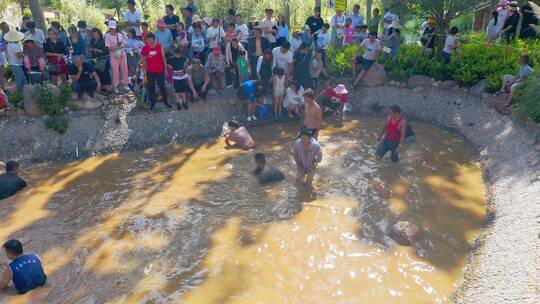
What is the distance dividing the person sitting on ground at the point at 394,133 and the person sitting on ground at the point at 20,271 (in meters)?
7.02

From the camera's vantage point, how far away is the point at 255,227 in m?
7.51

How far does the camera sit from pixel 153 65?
10.9m

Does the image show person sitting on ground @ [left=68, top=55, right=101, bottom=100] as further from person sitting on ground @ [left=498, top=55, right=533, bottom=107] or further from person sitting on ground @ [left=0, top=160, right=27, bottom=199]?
person sitting on ground @ [left=498, top=55, right=533, bottom=107]

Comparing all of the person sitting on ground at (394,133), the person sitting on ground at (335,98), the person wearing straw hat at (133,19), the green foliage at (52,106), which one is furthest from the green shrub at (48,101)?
the person sitting on ground at (394,133)

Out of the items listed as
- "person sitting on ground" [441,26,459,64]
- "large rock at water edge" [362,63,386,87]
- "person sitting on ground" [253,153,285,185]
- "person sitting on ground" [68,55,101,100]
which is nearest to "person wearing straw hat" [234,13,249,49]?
"large rock at water edge" [362,63,386,87]

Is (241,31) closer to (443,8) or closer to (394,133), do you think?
(394,133)

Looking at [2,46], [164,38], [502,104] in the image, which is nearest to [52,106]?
[2,46]

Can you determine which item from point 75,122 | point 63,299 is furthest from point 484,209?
point 75,122

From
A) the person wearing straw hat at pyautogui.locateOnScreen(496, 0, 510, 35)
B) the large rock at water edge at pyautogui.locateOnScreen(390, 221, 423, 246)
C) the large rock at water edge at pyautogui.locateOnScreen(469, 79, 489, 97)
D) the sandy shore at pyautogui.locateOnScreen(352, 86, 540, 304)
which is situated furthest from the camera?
the person wearing straw hat at pyautogui.locateOnScreen(496, 0, 510, 35)

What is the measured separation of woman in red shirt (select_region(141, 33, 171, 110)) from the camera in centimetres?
1064

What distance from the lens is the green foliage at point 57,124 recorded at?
1047 centimetres

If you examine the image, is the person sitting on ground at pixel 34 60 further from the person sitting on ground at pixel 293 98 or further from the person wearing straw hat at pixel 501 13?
the person wearing straw hat at pixel 501 13

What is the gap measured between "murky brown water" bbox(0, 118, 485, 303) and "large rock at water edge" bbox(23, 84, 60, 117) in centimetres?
149

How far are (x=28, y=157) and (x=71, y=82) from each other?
225cm
